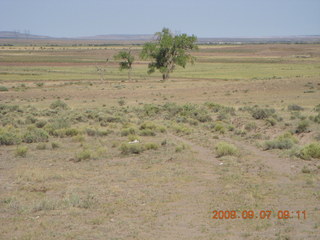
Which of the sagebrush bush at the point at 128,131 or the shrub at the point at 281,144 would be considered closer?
the shrub at the point at 281,144

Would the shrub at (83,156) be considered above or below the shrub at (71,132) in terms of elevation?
above

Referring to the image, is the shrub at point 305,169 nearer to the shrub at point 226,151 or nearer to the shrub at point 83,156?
the shrub at point 226,151

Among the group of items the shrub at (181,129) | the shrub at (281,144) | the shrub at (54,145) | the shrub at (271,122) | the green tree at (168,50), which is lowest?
the shrub at (181,129)

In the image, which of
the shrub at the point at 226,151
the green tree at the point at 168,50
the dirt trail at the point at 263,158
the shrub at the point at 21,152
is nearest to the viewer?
the dirt trail at the point at 263,158

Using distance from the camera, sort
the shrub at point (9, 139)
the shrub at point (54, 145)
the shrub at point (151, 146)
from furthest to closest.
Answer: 1. the shrub at point (9, 139)
2. the shrub at point (54, 145)
3. the shrub at point (151, 146)

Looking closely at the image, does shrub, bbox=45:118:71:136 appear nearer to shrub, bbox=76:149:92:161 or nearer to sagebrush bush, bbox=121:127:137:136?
sagebrush bush, bbox=121:127:137:136

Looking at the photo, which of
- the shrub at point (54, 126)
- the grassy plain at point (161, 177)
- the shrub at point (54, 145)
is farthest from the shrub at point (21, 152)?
the shrub at point (54, 126)

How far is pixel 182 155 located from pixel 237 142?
4022mm

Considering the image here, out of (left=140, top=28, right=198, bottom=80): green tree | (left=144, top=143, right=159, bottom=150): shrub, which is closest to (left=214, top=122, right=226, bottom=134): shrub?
(left=144, top=143, right=159, bottom=150): shrub

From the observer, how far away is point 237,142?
2094 centimetres

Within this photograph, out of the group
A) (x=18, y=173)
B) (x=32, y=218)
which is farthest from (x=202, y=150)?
(x=32, y=218)

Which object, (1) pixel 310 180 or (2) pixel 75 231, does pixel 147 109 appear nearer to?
(1) pixel 310 180
